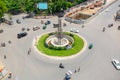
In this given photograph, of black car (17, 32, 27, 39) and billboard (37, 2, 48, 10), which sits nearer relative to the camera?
black car (17, 32, 27, 39)

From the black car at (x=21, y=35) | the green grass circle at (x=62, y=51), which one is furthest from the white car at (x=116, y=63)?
the black car at (x=21, y=35)

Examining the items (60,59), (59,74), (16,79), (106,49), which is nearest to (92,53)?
(106,49)

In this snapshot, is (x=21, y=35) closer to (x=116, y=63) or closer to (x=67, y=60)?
(x=67, y=60)

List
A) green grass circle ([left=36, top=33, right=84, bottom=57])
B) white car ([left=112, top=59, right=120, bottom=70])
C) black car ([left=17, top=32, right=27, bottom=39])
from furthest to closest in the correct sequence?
black car ([left=17, top=32, right=27, bottom=39]) → green grass circle ([left=36, top=33, right=84, bottom=57]) → white car ([left=112, top=59, right=120, bottom=70])

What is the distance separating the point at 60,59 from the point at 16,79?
14136 mm

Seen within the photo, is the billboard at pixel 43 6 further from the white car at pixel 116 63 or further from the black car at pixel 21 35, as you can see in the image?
the white car at pixel 116 63

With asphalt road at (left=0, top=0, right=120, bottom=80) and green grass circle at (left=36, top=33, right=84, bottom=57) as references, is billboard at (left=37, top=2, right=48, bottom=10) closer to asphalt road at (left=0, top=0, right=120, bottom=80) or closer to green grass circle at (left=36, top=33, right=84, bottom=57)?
asphalt road at (left=0, top=0, right=120, bottom=80)

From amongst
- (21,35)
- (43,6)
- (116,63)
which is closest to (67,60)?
(116,63)

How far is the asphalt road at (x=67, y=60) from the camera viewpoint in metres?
56.5

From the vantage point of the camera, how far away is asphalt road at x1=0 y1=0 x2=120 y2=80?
56531 mm

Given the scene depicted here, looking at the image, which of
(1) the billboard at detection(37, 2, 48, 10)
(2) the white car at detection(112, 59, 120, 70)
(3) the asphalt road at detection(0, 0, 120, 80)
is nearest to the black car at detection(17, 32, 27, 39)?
(3) the asphalt road at detection(0, 0, 120, 80)

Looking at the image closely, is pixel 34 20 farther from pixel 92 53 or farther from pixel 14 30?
pixel 92 53

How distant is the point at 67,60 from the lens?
62.5 metres

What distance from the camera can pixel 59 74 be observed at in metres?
56.8
